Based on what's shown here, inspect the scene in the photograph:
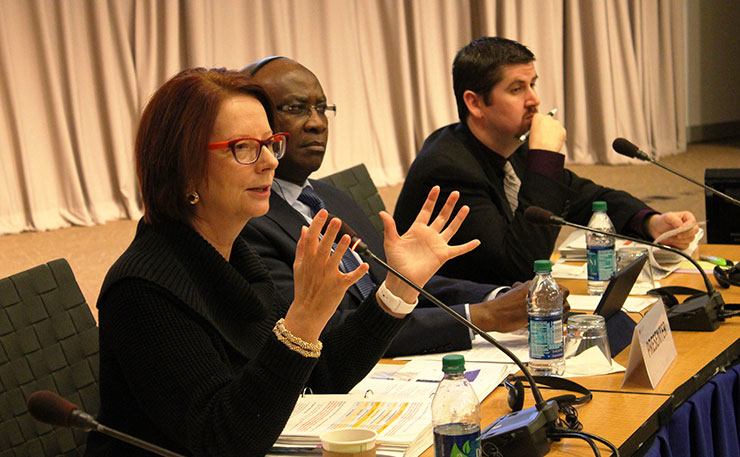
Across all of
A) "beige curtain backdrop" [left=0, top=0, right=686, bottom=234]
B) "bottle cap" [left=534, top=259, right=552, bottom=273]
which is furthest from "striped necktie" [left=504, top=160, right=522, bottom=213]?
"beige curtain backdrop" [left=0, top=0, right=686, bottom=234]

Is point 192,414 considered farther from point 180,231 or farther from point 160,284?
point 180,231

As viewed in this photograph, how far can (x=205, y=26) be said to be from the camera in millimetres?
4871

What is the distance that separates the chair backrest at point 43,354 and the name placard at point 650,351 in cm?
106

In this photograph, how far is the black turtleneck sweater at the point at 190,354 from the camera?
1.29m

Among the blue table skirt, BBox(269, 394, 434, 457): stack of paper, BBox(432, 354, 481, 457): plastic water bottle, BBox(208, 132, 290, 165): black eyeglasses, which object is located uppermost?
BBox(208, 132, 290, 165): black eyeglasses

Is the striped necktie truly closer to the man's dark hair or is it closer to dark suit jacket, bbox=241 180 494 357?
the man's dark hair

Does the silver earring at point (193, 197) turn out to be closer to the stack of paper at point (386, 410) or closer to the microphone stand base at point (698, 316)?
the stack of paper at point (386, 410)

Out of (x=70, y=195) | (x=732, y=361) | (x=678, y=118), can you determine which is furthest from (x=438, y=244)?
(x=678, y=118)

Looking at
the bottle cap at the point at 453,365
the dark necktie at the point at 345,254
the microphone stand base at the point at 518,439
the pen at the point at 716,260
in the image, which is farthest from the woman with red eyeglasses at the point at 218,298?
the pen at the point at 716,260

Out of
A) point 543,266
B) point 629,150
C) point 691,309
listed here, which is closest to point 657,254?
point 629,150

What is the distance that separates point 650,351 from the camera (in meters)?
1.60

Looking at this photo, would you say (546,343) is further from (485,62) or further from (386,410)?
(485,62)

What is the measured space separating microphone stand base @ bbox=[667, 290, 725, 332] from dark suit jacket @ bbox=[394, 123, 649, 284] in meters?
0.54

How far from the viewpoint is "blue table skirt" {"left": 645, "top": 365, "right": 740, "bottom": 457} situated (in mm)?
1560
